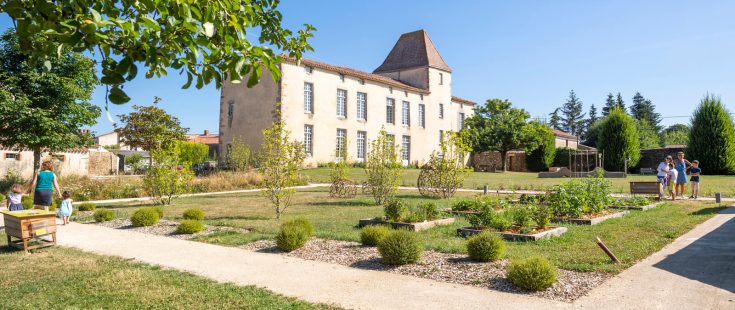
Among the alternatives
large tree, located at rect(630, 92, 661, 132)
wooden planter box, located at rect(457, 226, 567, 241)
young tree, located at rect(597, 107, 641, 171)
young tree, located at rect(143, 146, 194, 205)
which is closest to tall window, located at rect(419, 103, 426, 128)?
young tree, located at rect(597, 107, 641, 171)

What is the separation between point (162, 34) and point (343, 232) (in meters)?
6.73

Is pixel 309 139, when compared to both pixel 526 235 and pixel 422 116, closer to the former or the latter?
pixel 422 116

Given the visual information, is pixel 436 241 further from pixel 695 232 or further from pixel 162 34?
pixel 162 34

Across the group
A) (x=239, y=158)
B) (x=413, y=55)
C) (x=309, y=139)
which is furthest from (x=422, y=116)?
(x=239, y=158)

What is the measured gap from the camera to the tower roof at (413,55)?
44.8 meters

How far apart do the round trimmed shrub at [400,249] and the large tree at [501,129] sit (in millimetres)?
37893

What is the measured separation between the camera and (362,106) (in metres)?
39.6

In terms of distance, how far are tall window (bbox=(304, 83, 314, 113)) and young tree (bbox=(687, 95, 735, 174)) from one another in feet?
95.4

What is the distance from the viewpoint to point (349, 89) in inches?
1501

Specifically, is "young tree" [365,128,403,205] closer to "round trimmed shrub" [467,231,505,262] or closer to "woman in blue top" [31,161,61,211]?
"round trimmed shrub" [467,231,505,262]

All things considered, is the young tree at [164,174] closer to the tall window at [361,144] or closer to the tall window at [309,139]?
the tall window at [309,139]

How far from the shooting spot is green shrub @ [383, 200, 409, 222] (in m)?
9.98

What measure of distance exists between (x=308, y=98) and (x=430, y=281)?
1206 inches

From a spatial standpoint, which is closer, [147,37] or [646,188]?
[147,37]
